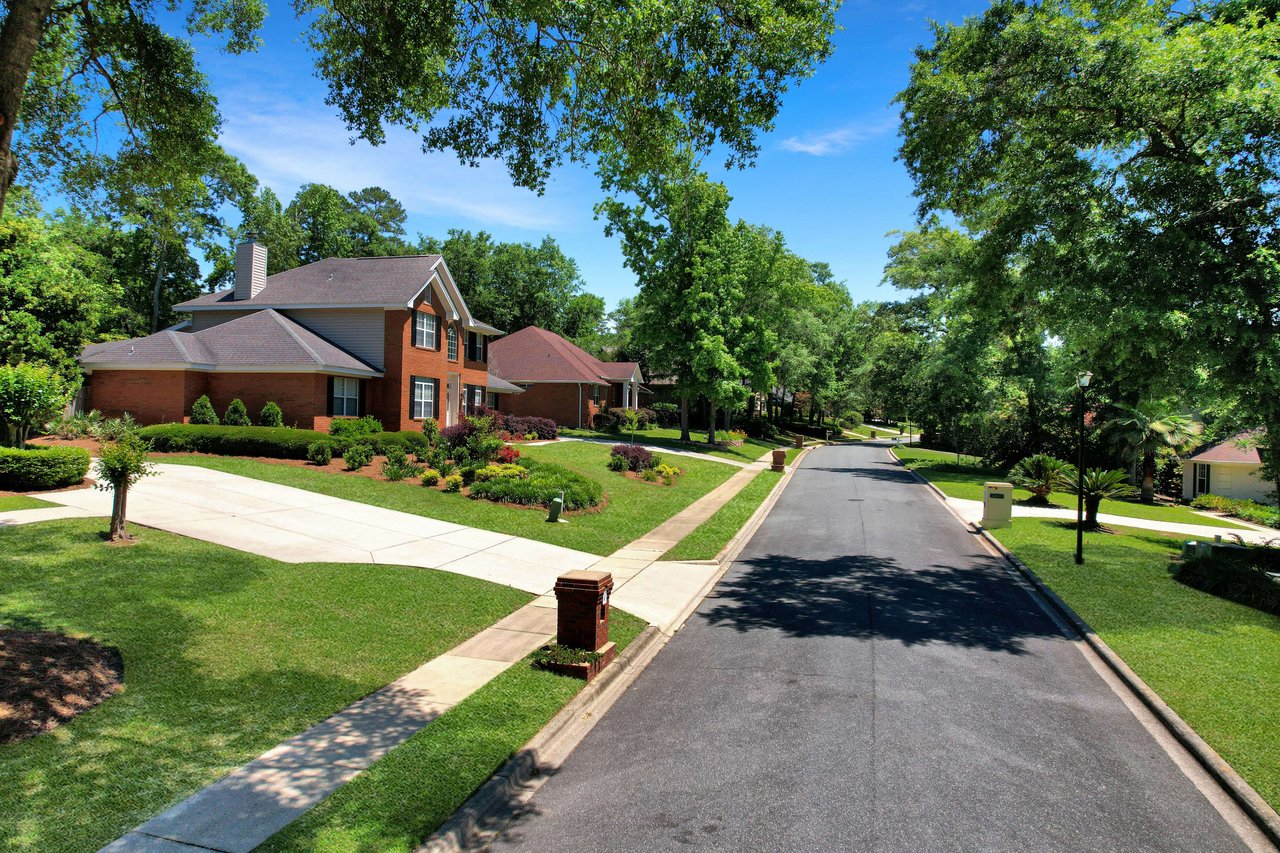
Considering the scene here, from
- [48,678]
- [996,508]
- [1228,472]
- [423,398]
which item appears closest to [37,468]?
[48,678]

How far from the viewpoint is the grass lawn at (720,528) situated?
14.7 metres

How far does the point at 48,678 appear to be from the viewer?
5.77m

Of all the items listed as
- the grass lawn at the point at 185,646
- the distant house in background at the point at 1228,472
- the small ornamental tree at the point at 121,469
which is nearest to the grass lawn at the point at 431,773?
the grass lawn at the point at 185,646

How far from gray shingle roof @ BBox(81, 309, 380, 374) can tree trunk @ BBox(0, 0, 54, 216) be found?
64.4 feet

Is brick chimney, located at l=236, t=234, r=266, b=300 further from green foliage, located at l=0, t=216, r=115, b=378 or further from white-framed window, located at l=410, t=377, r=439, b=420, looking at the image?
white-framed window, located at l=410, t=377, r=439, b=420

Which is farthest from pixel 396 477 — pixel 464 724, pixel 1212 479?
pixel 1212 479

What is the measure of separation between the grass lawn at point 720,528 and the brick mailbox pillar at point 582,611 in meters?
6.38

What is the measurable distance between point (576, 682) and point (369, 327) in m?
23.8

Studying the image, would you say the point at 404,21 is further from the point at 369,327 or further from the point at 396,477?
the point at 369,327

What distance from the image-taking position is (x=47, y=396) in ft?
52.8

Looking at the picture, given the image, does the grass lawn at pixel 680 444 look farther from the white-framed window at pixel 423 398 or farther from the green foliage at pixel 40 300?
the green foliage at pixel 40 300

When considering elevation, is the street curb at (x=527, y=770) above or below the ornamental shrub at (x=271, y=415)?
below

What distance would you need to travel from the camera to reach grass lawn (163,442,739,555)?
1514 centimetres

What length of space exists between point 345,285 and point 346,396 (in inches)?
213
